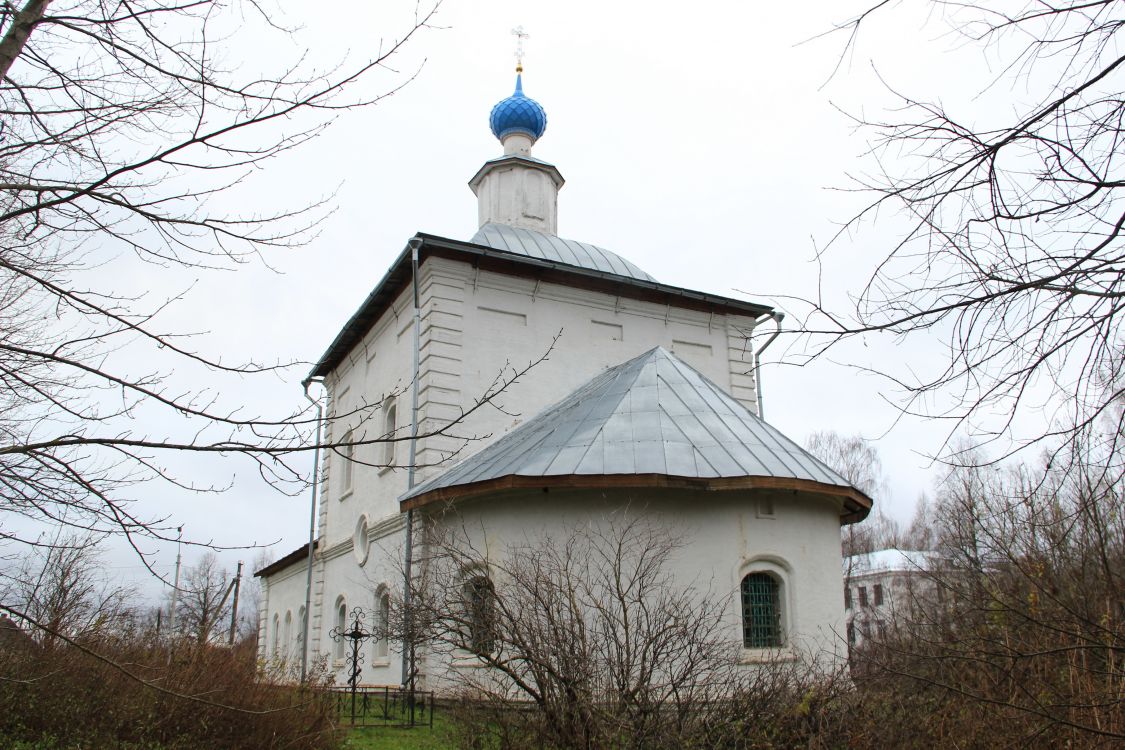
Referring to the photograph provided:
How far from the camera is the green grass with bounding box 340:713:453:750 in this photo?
341 inches

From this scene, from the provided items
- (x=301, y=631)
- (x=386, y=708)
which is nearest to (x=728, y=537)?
(x=386, y=708)

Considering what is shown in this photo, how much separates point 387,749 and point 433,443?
4.87m

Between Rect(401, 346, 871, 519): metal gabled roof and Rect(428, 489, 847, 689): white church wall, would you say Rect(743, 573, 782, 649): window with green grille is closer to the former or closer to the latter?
Rect(428, 489, 847, 689): white church wall

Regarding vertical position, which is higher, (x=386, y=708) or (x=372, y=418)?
(x=372, y=418)

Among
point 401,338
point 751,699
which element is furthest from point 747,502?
point 401,338

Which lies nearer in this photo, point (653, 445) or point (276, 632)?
point (653, 445)

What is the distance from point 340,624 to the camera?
1672 cm

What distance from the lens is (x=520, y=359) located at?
1427 cm

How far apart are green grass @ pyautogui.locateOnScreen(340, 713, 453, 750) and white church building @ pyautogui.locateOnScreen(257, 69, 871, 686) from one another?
1.70 meters

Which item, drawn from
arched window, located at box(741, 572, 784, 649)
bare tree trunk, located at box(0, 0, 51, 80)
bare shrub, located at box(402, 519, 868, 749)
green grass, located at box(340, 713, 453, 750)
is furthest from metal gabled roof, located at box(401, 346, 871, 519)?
bare tree trunk, located at box(0, 0, 51, 80)

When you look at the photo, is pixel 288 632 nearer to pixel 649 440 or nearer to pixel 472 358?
pixel 472 358

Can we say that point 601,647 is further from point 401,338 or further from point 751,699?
point 401,338

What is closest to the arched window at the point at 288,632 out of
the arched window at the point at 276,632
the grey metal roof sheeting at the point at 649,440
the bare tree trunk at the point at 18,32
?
the arched window at the point at 276,632

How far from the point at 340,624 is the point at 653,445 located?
875 cm
